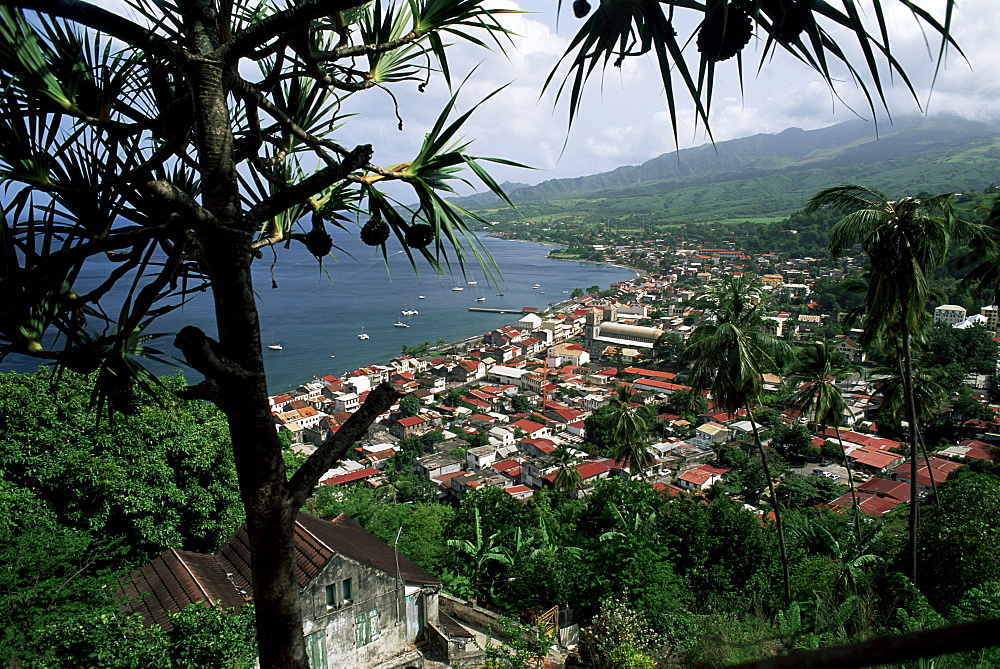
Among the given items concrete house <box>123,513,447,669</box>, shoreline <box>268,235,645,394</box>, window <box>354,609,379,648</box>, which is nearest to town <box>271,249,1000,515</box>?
shoreline <box>268,235,645,394</box>

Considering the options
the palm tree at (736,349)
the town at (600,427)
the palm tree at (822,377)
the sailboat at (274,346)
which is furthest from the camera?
the sailboat at (274,346)

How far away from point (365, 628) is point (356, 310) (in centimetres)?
4848

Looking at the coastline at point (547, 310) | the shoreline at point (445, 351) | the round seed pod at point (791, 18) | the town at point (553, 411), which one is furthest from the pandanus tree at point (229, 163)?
the coastline at point (547, 310)

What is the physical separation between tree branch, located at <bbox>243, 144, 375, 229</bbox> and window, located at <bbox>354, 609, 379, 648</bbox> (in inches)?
184

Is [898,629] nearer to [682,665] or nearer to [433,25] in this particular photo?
[682,665]

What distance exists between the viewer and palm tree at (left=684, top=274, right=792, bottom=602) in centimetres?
673

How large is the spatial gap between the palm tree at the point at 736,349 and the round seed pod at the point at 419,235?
587 cm

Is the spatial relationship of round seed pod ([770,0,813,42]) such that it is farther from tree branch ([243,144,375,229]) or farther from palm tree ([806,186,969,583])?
palm tree ([806,186,969,583])

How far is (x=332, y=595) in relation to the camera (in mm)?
4871

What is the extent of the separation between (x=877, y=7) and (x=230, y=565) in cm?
626

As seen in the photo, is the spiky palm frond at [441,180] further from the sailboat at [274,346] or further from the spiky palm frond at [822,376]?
the sailboat at [274,346]

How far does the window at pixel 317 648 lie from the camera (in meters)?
4.77

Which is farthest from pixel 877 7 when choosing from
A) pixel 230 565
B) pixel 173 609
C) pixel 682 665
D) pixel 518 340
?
pixel 518 340

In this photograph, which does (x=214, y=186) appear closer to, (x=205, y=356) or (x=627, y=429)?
(x=205, y=356)
